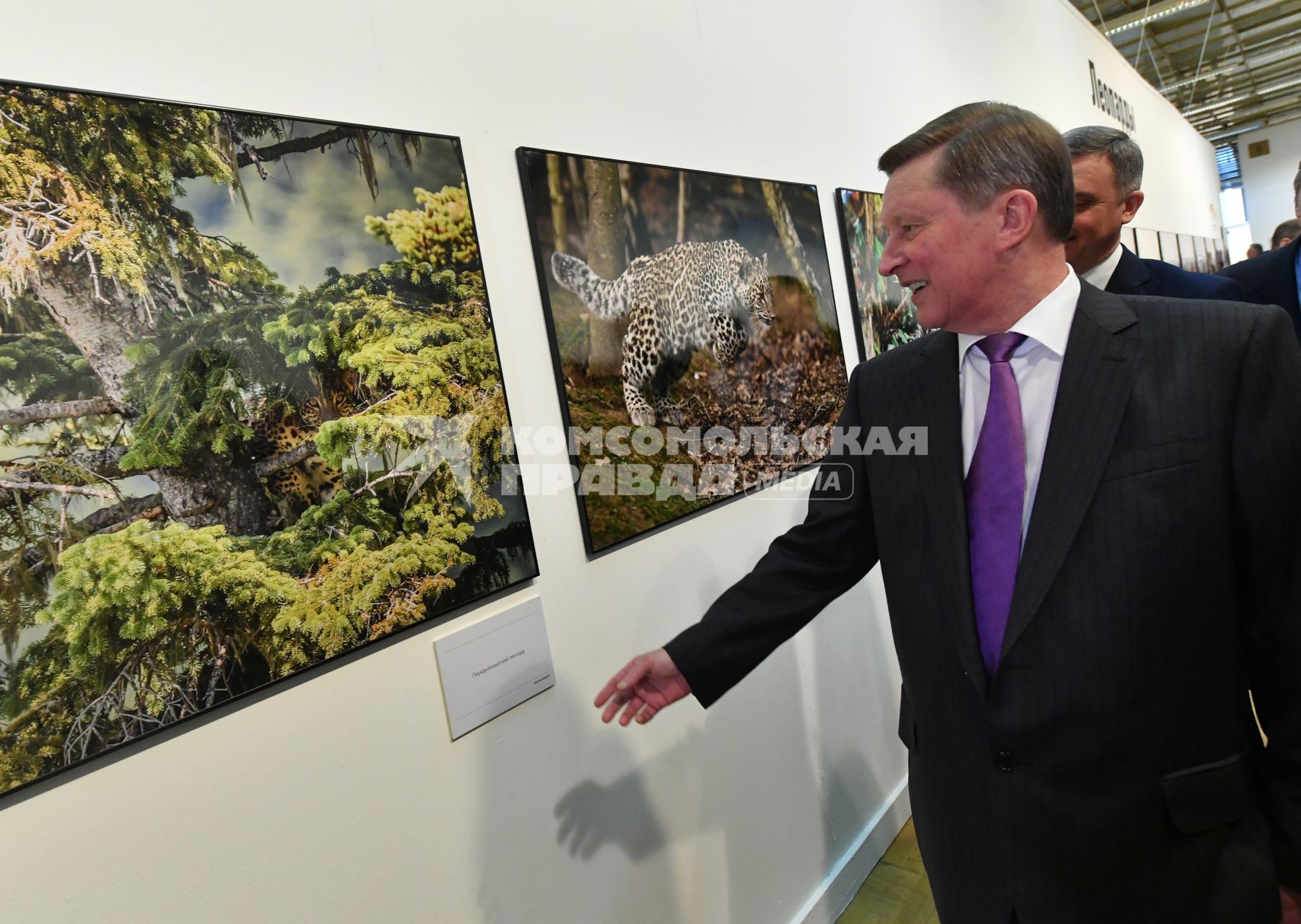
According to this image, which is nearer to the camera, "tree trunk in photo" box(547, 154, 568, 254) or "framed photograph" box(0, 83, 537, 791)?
"framed photograph" box(0, 83, 537, 791)

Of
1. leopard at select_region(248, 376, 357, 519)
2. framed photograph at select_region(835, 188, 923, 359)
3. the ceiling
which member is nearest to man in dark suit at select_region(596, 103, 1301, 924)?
leopard at select_region(248, 376, 357, 519)

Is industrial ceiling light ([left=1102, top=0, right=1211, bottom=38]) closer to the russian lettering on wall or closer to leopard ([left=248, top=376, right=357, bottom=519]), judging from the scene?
the russian lettering on wall

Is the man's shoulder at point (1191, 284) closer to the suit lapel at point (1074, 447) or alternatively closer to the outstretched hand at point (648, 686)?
the suit lapel at point (1074, 447)

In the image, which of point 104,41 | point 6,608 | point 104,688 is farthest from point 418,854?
point 104,41

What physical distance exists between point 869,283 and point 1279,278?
1219 millimetres

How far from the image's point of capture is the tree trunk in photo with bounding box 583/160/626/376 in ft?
5.48

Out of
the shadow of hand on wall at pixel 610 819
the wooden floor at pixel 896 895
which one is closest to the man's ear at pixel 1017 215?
the shadow of hand on wall at pixel 610 819

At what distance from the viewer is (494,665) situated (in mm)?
1433

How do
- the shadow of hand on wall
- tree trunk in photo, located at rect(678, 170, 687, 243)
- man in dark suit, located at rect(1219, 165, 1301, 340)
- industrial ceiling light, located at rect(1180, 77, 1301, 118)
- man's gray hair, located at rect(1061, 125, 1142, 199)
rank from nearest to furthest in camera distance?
the shadow of hand on wall
tree trunk in photo, located at rect(678, 170, 687, 243)
man's gray hair, located at rect(1061, 125, 1142, 199)
man in dark suit, located at rect(1219, 165, 1301, 340)
industrial ceiling light, located at rect(1180, 77, 1301, 118)

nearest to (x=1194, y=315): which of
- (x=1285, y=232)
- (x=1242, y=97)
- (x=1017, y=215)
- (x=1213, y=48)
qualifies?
(x=1017, y=215)

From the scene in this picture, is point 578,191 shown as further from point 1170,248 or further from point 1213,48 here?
point 1213,48

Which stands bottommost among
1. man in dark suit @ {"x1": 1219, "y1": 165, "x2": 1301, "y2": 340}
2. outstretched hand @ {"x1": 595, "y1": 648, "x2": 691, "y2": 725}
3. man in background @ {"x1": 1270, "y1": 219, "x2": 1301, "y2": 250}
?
outstretched hand @ {"x1": 595, "y1": 648, "x2": 691, "y2": 725}

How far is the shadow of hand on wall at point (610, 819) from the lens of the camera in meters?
1.58

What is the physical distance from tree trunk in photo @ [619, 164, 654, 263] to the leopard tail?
0.36 feet
